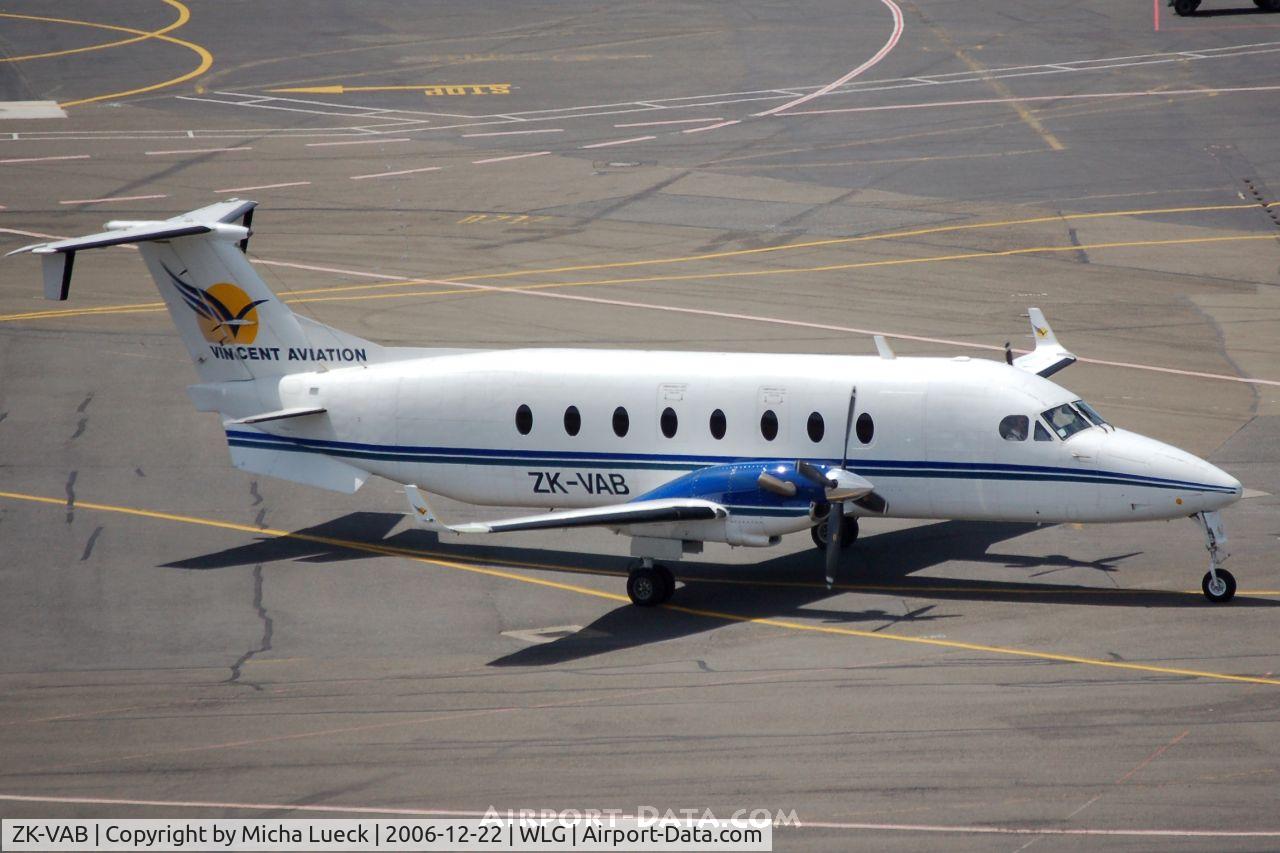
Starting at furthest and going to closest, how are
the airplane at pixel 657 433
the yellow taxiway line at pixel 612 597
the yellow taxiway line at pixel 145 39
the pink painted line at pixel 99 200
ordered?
the yellow taxiway line at pixel 145 39 < the pink painted line at pixel 99 200 < the airplane at pixel 657 433 < the yellow taxiway line at pixel 612 597

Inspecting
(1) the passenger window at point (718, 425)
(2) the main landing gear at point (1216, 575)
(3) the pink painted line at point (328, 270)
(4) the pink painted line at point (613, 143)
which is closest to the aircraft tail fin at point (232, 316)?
(1) the passenger window at point (718, 425)

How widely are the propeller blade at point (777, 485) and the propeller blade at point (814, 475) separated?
247 millimetres

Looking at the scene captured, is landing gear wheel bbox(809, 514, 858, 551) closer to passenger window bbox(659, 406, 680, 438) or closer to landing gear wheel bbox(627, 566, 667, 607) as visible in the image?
passenger window bbox(659, 406, 680, 438)

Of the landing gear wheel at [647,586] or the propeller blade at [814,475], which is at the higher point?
the propeller blade at [814,475]

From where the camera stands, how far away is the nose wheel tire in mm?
23891

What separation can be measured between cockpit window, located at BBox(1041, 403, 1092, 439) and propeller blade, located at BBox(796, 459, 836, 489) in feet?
12.0

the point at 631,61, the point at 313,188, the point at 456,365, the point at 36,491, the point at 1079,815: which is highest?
the point at 631,61

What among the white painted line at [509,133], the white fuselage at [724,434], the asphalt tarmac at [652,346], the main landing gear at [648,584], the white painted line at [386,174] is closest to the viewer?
the asphalt tarmac at [652,346]

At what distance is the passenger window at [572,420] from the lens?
1005 inches

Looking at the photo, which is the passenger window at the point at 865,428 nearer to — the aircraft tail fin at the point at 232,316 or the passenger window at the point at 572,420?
the passenger window at the point at 572,420

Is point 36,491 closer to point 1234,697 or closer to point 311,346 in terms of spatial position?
point 311,346

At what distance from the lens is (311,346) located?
1075 inches

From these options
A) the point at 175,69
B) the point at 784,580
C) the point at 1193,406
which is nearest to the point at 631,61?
the point at 175,69

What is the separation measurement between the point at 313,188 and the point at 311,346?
23.7 meters
